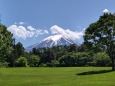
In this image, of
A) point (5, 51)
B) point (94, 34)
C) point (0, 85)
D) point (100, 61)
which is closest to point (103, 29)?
point (94, 34)

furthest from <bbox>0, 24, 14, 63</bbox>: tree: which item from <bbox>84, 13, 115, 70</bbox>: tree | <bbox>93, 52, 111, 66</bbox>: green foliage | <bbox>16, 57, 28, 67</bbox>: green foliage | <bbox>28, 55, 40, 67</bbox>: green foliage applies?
<bbox>28, 55, 40, 67</bbox>: green foliage

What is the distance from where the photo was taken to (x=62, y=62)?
151 meters

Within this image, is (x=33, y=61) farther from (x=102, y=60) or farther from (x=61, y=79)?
(x=61, y=79)

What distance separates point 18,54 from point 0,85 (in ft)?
458

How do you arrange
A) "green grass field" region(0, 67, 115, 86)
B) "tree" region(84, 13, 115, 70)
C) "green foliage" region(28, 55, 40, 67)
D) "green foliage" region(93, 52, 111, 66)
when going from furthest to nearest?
"green foliage" region(28, 55, 40, 67), "green foliage" region(93, 52, 111, 66), "tree" region(84, 13, 115, 70), "green grass field" region(0, 67, 115, 86)

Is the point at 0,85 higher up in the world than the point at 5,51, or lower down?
lower down

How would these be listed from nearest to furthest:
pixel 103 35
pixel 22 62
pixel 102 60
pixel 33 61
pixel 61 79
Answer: pixel 61 79
pixel 103 35
pixel 102 60
pixel 22 62
pixel 33 61

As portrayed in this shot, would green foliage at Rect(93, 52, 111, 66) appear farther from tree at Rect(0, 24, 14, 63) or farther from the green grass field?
the green grass field

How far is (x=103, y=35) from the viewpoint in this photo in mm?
76125

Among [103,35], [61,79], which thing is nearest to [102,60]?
[103,35]

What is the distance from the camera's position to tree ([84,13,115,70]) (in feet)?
249

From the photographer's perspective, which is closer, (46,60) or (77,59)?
(77,59)

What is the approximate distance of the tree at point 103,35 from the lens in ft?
249

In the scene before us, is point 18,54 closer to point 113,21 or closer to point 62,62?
point 62,62
